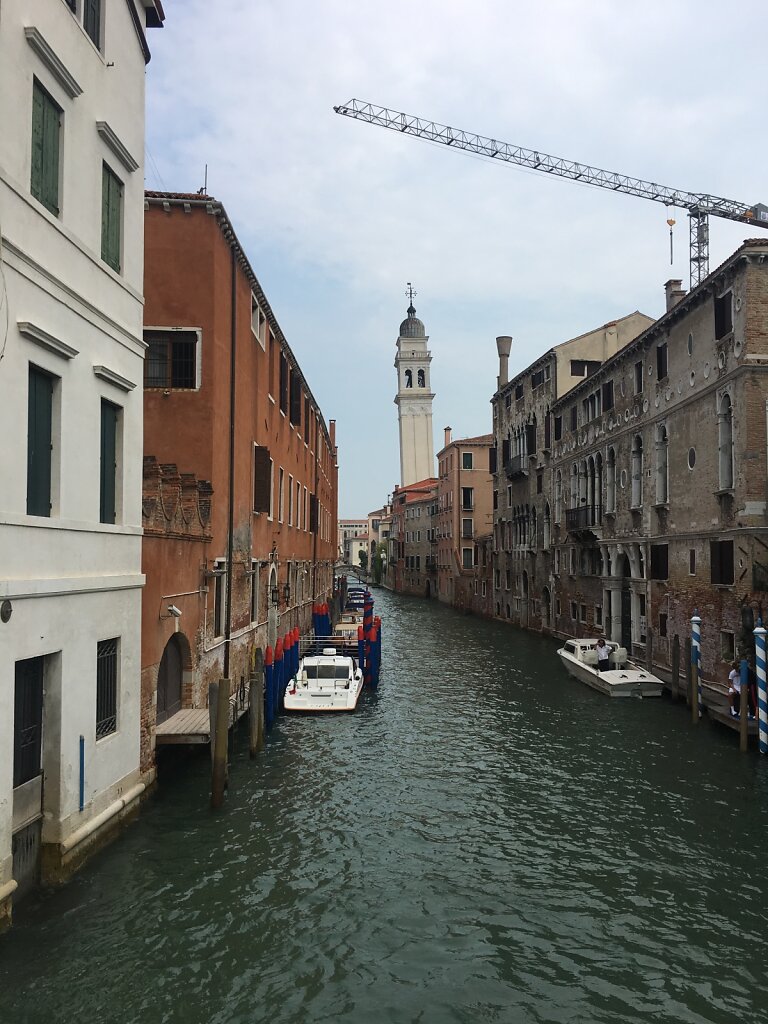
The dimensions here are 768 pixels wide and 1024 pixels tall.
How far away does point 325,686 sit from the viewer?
20.7m

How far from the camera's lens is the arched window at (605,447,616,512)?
96.8 feet

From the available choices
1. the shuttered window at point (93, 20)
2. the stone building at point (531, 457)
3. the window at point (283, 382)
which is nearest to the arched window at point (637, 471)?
the stone building at point (531, 457)

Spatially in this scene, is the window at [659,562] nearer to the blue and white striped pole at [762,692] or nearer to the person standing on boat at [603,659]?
the person standing on boat at [603,659]

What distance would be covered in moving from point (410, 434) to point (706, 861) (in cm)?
9616

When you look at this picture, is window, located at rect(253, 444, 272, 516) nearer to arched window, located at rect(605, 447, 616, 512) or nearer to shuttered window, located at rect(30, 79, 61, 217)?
shuttered window, located at rect(30, 79, 61, 217)

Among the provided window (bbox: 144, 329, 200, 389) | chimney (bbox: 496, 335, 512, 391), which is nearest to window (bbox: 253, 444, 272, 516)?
window (bbox: 144, 329, 200, 389)

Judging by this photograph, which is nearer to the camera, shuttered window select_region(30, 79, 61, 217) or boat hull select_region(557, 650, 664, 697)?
shuttered window select_region(30, 79, 61, 217)

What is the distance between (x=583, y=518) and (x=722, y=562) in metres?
12.1

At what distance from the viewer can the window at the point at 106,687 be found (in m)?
10.3

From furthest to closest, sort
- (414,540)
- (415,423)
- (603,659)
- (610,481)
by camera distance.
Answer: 1. (415,423)
2. (414,540)
3. (610,481)
4. (603,659)

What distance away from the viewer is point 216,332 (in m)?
16.5

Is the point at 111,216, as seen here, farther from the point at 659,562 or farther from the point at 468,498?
the point at 468,498

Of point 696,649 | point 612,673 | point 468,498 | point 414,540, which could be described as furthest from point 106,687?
point 414,540

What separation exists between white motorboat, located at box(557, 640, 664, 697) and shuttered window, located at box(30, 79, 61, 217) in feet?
60.8
